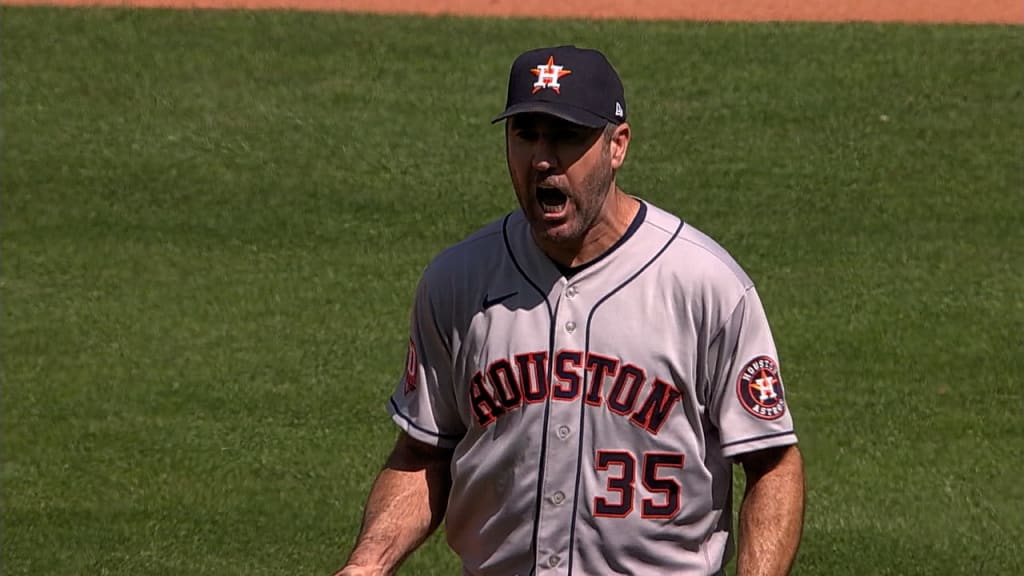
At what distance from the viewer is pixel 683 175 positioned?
9.85m

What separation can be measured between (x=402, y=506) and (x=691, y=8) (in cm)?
918

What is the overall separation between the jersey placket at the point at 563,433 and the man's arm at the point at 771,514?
1.10 feet

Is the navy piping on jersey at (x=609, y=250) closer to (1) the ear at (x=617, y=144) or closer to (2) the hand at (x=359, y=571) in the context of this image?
(1) the ear at (x=617, y=144)

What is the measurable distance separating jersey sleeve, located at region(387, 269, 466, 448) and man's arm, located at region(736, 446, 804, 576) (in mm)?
620

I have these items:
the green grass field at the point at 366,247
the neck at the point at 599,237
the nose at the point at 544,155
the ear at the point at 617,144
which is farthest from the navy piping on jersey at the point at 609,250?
the green grass field at the point at 366,247

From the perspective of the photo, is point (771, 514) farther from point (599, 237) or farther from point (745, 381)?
point (599, 237)

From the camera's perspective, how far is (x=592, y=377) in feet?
10.8

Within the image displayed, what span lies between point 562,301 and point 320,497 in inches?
153

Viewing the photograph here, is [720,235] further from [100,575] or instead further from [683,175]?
[100,575]

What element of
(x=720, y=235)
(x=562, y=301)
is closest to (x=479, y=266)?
(x=562, y=301)

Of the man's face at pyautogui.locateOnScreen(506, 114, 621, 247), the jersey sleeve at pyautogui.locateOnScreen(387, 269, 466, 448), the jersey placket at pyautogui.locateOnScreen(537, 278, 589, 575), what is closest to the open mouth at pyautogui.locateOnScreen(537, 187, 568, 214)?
the man's face at pyautogui.locateOnScreen(506, 114, 621, 247)

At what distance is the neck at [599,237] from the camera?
334 centimetres

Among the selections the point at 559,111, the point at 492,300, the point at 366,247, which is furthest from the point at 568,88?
the point at 366,247

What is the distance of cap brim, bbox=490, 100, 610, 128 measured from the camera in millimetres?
3160
